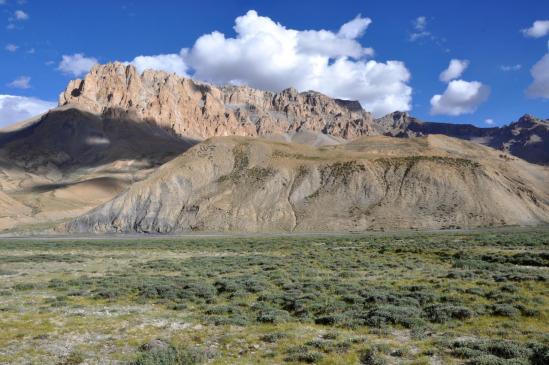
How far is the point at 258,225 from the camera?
91750 mm

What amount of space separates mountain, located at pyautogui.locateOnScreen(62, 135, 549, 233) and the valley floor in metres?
61.8

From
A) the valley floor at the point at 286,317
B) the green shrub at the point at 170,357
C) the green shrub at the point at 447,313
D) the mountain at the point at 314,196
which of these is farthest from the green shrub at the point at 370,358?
the mountain at the point at 314,196

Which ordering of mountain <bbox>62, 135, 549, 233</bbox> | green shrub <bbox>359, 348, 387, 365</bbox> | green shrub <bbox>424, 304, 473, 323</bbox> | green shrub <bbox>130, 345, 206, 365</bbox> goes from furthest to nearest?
mountain <bbox>62, 135, 549, 233</bbox>, green shrub <bbox>424, 304, 473, 323</bbox>, green shrub <bbox>130, 345, 206, 365</bbox>, green shrub <bbox>359, 348, 387, 365</bbox>

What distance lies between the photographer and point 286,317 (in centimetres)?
1653

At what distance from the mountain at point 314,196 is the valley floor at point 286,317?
61784mm

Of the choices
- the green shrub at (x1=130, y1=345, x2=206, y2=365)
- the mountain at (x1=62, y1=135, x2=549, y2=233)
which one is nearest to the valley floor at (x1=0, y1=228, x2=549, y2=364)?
the green shrub at (x1=130, y1=345, x2=206, y2=365)

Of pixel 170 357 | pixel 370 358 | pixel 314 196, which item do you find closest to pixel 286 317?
pixel 370 358

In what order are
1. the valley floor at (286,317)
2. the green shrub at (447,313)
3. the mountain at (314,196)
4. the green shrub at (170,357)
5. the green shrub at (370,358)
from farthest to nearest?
the mountain at (314,196) → the green shrub at (447,313) → the valley floor at (286,317) → the green shrub at (170,357) → the green shrub at (370,358)

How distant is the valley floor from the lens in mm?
12266

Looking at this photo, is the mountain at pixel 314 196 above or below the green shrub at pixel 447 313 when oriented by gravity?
above

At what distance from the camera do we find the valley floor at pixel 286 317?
483 inches

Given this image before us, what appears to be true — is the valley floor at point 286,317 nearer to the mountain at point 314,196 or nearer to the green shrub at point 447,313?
the green shrub at point 447,313

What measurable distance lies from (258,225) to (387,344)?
7928cm

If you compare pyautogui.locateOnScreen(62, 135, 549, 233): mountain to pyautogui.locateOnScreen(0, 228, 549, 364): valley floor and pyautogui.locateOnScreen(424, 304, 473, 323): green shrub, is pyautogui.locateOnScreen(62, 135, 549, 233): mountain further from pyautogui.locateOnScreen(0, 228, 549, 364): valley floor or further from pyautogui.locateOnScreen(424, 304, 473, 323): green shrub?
pyautogui.locateOnScreen(424, 304, 473, 323): green shrub
